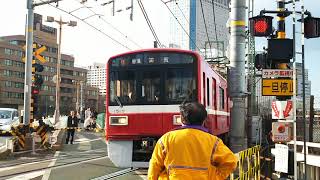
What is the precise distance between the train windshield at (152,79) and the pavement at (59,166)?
6.86 feet

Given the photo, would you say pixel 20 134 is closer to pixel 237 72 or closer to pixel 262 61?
pixel 237 72

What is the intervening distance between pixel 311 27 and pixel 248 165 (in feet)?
9.77

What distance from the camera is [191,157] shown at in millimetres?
3820

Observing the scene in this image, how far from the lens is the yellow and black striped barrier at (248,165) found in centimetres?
768

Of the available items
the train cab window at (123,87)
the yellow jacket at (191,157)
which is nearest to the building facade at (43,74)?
the train cab window at (123,87)

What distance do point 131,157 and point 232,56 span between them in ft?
11.4

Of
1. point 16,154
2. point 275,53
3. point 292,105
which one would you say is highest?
point 275,53

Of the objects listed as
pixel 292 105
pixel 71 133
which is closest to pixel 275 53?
pixel 292 105

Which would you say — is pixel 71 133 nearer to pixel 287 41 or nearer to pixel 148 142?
pixel 148 142

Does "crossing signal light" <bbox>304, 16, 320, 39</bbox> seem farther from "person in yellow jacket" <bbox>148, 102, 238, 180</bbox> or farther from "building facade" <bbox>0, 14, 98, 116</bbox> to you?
"building facade" <bbox>0, 14, 98, 116</bbox>

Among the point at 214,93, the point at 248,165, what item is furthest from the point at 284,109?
the point at 214,93

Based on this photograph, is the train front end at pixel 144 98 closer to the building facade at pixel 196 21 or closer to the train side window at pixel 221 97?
the train side window at pixel 221 97

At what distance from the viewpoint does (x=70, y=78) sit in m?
121

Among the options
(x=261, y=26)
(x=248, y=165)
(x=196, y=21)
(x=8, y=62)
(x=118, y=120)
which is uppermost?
(x=8, y=62)
